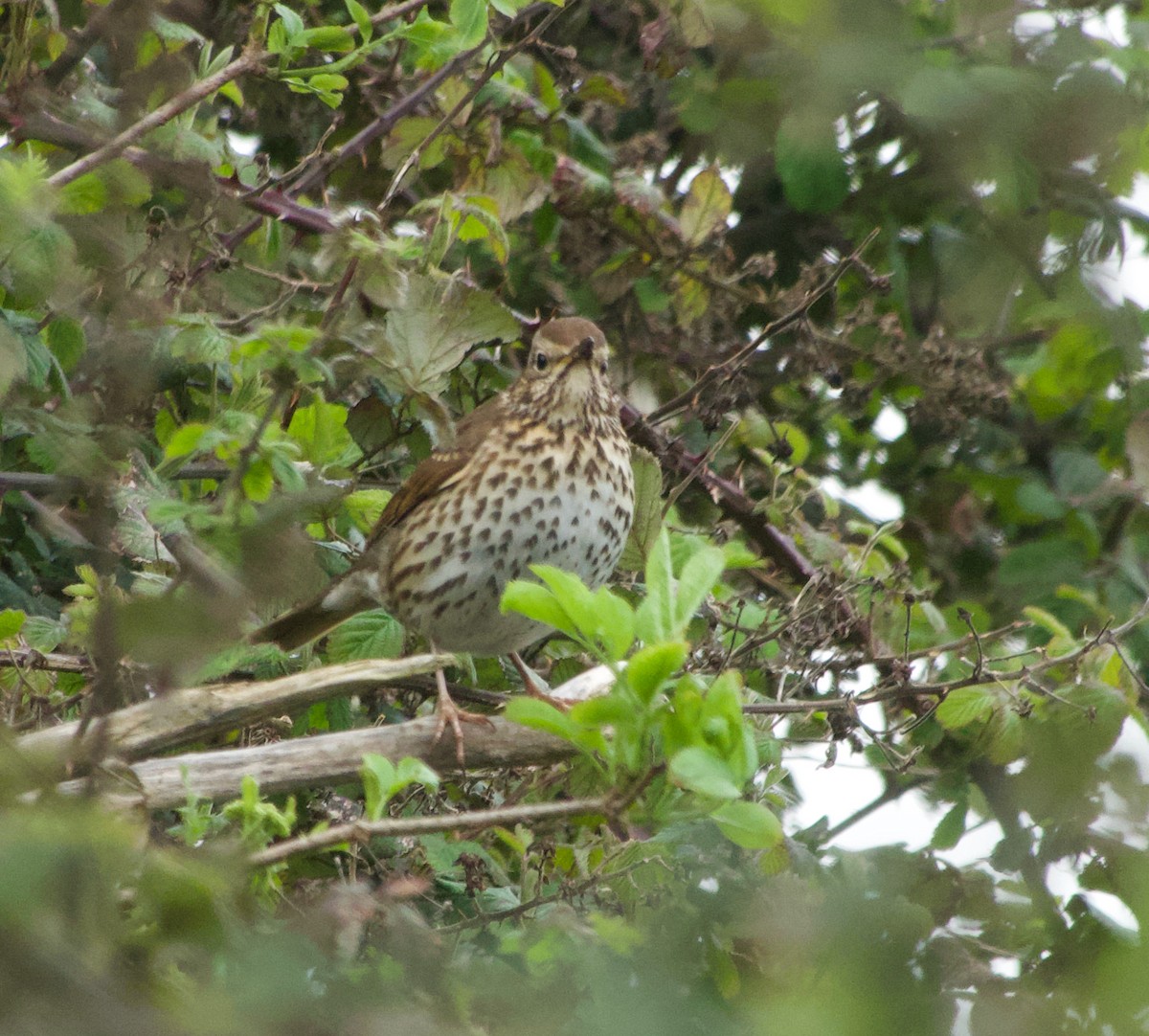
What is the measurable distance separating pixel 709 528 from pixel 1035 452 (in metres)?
1.51

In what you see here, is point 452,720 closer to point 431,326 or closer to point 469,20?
point 431,326

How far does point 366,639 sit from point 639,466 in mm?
666

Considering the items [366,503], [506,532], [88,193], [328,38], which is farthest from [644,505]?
[88,193]

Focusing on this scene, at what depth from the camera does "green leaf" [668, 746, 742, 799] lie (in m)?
1.36

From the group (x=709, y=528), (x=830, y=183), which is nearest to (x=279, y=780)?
(x=709, y=528)

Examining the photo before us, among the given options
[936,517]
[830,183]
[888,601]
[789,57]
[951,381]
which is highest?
[789,57]

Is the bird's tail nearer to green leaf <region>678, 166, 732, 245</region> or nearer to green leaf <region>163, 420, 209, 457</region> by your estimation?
green leaf <region>678, 166, 732, 245</region>

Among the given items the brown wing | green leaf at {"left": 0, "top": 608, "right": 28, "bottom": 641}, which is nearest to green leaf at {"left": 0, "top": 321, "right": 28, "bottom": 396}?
green leaf at {"left": 0, "top": 608, "right": 28, "bottom": 641}

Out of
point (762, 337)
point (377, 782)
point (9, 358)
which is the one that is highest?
point (9, 358)

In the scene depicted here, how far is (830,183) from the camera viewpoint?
343cm

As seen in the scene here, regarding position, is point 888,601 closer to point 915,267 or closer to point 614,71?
point 915,267

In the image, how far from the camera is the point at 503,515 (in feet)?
10.0

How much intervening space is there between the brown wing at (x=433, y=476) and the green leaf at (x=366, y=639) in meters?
0.17

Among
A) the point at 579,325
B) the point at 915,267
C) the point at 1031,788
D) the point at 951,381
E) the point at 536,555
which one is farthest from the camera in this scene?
the point at 915,267
